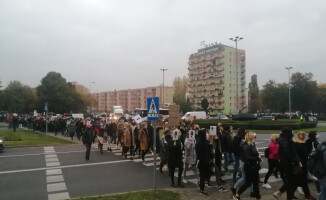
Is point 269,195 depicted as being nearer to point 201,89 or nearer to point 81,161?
point 81,161

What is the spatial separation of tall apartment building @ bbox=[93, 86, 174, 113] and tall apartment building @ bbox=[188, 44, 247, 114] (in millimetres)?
33536

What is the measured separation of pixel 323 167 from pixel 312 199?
2.14m

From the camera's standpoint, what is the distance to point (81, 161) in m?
12.8

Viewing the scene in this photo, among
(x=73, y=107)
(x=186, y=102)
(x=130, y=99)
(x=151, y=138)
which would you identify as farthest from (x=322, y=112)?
(x=130, y=99)

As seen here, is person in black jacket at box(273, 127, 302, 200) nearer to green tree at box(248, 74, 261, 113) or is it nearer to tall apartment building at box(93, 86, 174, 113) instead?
green tree at box(248, 74, 261, 113)

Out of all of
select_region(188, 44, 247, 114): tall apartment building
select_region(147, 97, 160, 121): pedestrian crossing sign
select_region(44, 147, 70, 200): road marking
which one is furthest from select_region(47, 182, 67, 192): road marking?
select_region(188, 44, 247, 114): tall apartment building

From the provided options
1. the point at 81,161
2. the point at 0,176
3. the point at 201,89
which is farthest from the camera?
the point at 201,89

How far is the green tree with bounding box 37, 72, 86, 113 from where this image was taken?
6512 centimetres

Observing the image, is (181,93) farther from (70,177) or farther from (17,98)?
(70,177)

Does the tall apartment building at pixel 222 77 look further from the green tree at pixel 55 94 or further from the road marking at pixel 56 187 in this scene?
the road marking at pixel 56 187

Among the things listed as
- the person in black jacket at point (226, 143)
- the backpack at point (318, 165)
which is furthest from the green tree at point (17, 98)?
the backpack at point (318, 165)

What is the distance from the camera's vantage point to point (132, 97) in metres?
161

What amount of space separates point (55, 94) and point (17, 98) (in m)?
7.95

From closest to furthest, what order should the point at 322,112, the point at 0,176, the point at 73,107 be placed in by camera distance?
the point at 0,176 < the point at 73,107 < the point at 322,112
